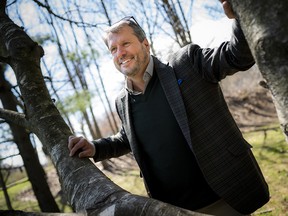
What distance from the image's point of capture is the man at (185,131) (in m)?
A: 1.71

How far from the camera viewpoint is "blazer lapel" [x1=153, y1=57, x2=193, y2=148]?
1699 mm

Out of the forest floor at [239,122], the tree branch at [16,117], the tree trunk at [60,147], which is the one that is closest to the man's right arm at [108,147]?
the tree trunk at [60,147]

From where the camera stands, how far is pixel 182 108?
5.65 feet

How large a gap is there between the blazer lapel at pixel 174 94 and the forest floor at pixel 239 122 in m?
6.73

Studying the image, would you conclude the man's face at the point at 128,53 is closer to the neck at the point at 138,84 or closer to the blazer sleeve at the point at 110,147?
the neck at the point at 138,84

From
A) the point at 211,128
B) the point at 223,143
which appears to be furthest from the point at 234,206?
the point at 211,128

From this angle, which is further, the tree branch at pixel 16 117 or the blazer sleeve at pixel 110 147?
A: the blazer sleeve at pixel 110 147

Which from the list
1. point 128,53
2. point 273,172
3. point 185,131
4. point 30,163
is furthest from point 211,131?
point 273,172

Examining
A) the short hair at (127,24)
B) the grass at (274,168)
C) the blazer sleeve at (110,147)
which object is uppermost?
the short hair at (127,24)

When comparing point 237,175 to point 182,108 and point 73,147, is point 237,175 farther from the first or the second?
point 73,147

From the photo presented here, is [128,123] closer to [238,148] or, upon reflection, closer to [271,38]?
[238,148]

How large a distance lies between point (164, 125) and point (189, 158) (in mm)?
317

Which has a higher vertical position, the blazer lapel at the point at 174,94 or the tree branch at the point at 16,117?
the tree branch at the point at 16,117

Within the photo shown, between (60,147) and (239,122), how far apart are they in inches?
518
